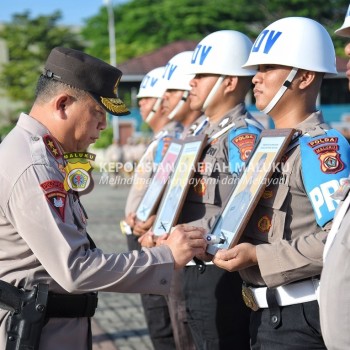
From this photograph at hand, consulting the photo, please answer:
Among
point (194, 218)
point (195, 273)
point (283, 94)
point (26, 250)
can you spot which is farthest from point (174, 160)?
point (26, 250)

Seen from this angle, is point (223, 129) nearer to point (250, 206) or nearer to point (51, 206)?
point (250, 206)

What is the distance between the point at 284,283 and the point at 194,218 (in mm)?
1352

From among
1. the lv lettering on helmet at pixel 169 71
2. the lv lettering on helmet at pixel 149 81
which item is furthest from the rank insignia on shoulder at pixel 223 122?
the lv lettering on helmet at pixel 149 81

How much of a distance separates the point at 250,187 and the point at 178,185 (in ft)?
3.48

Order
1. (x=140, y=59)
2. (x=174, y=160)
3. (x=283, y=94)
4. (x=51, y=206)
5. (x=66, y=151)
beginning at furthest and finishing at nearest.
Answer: (x=140, y=59) < (x=174, y=160) < (x=283, y=94) < (x=66, y=151) < (x=51, y=206)

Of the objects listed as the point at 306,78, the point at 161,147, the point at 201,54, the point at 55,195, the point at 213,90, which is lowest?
the point at 55,195

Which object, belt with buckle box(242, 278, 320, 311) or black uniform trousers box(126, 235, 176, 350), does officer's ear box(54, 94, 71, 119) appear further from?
black uniform trousers box(126, 235, 176, 350)

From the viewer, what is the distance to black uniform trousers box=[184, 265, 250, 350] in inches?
166

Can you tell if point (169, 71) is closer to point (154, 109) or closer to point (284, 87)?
point (154, 109)

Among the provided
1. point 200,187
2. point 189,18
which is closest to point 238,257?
point 200,187

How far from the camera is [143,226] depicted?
17.0 feet

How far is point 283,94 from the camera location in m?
3.47

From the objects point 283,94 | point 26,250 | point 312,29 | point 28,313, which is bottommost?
point 28,313

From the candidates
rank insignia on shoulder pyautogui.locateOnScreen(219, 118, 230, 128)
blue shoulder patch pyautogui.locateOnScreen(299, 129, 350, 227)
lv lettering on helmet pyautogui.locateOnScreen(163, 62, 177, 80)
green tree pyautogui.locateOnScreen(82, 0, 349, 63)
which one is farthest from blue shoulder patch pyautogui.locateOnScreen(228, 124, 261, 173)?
green tree pyautogui.locateOnScreen(82, 0, 349, 63)
